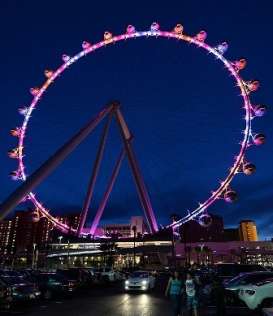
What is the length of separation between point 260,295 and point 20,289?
39.0 feet

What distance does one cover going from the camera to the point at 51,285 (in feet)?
82.5

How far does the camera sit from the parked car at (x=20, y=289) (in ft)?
65.1

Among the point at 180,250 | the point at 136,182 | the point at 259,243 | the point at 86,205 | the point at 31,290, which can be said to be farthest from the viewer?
the point at 259,243

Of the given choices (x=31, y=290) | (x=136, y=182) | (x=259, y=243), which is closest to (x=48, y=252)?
(x=136, y=182)

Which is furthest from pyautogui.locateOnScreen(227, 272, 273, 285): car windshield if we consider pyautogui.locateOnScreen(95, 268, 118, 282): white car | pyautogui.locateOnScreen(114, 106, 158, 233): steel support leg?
pyautogui.locateOnScreen(114, 106, 158, 233): steel support leg

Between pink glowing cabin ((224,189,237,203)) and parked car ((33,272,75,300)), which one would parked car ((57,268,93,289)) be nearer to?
parked car ((33,272,75,300))

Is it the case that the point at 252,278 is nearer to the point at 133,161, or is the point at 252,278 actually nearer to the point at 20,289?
the point at 20,289

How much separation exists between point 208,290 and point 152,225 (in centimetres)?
6297

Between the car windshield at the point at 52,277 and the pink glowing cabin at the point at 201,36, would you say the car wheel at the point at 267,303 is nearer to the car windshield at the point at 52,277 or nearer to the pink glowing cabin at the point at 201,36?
the car windshield at the point at 52,277

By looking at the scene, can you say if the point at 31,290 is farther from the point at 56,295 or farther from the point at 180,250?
the point at 180,250

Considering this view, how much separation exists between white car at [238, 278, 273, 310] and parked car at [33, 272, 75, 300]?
13.3 m

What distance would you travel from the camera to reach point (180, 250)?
141250 millimetres

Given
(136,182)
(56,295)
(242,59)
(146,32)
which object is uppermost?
(146,32)

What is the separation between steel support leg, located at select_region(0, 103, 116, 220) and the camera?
139 feet
